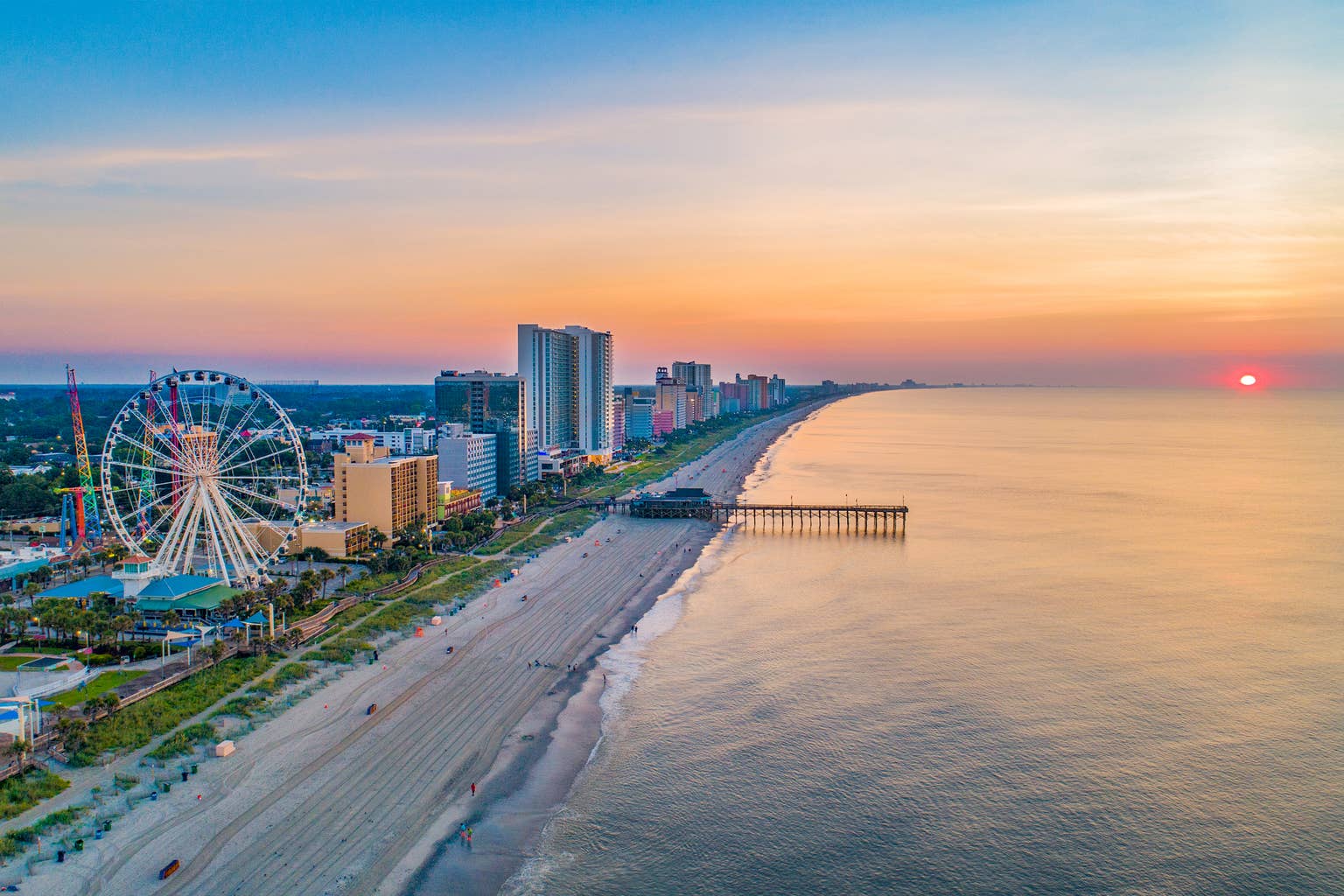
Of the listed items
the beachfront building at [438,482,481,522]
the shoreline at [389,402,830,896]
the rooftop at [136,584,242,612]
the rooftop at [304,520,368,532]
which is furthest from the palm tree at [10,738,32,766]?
the beachfront building at [438,482,481,522]

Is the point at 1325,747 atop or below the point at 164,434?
below

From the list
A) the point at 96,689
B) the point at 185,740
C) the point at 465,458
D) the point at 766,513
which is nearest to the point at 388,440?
the point at 465,458

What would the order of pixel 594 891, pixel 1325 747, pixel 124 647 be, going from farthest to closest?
pixel 124 647, pixel 1325 747, pixel 594 891

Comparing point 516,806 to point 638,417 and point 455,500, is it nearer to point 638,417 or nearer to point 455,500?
point 455,500

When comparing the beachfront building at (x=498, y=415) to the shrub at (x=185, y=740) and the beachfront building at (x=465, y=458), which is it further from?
the shrub at (x=185, y=740)

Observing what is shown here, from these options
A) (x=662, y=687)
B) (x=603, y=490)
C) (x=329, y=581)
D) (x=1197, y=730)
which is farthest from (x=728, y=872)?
(x=603, y=490)

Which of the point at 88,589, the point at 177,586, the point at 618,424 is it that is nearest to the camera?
the point at 177,586

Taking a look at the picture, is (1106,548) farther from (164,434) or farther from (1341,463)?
(1341,463)
